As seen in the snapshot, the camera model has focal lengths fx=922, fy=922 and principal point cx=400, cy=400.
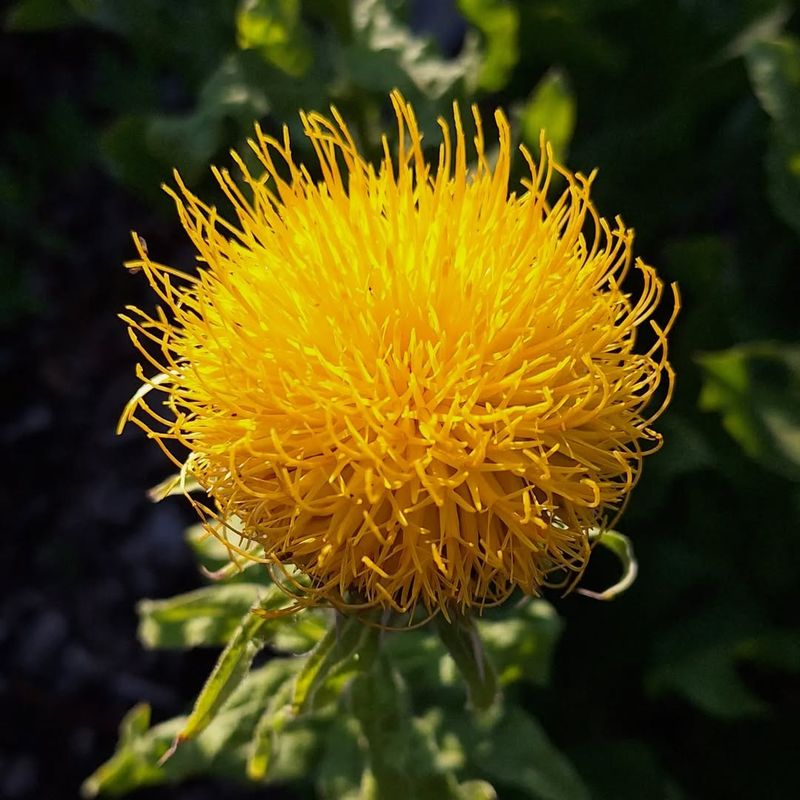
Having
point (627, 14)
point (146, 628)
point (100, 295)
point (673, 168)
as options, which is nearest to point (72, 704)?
point (146, 628)

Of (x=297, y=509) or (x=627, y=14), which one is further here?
(x=627, y=14)

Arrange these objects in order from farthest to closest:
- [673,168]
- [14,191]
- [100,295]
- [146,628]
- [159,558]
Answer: [100,295] → [14,191] → [159,558] → [673,168] → [146,628]

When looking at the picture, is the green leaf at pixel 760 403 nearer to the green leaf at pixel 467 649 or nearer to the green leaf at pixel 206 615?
the green leaf at pixel 467 649

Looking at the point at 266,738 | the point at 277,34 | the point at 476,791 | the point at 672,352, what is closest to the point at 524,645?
the point at 476,791

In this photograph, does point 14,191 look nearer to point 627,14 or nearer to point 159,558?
point 159,558

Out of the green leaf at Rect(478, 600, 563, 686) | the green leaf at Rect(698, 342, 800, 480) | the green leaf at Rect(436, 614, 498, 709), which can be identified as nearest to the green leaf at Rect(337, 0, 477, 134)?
the green leaf at Rect(698, 342, 800, 480)

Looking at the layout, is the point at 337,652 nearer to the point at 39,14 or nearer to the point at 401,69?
the point at 401,69
